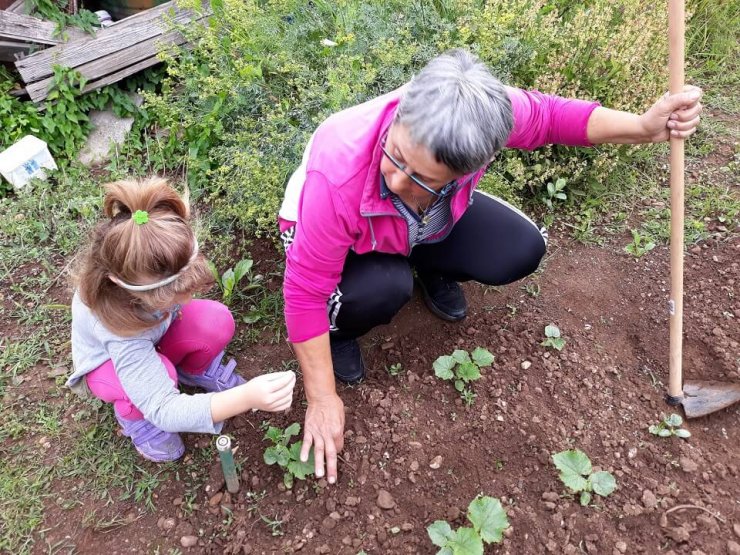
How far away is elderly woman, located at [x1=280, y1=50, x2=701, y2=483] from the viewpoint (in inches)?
54.9

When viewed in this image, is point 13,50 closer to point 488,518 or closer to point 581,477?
point 488,518

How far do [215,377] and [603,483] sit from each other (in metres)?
1.42

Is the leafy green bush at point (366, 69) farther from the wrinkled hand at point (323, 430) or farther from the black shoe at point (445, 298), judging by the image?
the wrinkled hand at point (323, 430)

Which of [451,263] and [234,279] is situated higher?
[451,263]

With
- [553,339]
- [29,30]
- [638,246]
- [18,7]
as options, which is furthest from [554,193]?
[18,7]

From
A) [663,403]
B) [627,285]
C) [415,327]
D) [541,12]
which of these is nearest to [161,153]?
[415,327]

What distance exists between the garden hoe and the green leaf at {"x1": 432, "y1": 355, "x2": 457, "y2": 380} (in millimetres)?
773

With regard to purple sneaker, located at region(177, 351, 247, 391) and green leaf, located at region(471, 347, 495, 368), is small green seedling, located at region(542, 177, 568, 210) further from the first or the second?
purple sneaker, located at region(177, 351, 247, 391)

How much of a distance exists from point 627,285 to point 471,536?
→ 1.43 metres

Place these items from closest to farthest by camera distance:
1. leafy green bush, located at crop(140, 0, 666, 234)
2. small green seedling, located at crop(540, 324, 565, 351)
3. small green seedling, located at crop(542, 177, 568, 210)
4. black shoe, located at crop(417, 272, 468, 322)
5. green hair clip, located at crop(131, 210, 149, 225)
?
green hair clip, located at crop(131, 210, 149, 225)
small green seedling, located at crop(540, 324, 565, 351)
black shoe, located at crop(417, 272, 468, 322)
leafy green bush, located at crop(140, 0, 666, 234)
small green seedling, located at crop(542, 177, 568, 210)

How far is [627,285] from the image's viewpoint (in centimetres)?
262

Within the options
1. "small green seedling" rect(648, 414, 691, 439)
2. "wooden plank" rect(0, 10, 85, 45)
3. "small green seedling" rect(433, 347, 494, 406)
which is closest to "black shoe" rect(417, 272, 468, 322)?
"small green seedling" rect(433, 347, 494, 406)

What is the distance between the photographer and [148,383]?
5.81ft

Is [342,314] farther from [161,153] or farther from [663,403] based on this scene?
[161,153]
